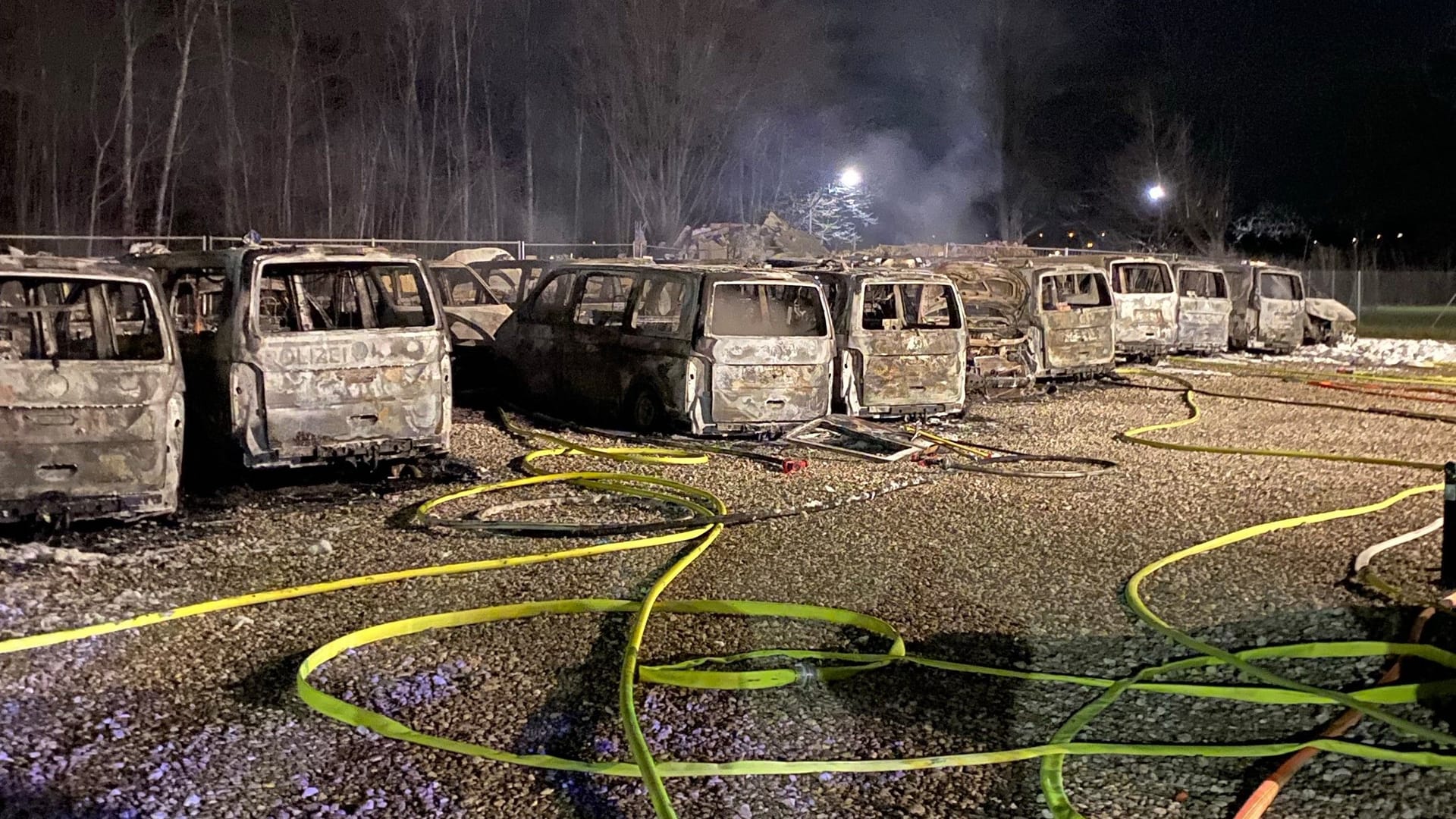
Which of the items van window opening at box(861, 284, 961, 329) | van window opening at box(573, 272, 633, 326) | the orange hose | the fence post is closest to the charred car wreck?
van window opening at box(861, 284, 961, 329)

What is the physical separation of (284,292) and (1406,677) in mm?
8393

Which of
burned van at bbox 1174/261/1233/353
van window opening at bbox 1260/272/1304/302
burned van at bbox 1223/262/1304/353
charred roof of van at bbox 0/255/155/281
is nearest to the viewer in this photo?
charred roof of van at bbox 0/255/155/281

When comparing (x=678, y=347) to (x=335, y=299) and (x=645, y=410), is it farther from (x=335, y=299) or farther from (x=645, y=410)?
(x=335, y=299)

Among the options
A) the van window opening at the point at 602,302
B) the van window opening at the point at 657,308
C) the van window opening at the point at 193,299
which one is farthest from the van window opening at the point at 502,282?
the van window opening at the point at 193,299

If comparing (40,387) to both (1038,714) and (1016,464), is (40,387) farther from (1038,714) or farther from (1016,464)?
(1016,464)

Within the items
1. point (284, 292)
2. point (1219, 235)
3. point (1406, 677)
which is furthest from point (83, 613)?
point (1219, 235)

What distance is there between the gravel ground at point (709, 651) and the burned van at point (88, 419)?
27cm

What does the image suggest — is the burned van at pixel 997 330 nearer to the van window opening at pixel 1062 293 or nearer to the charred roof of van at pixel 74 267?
the van window opening at pixel 1062 293

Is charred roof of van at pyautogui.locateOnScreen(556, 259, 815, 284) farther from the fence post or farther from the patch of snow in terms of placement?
the patch of snow

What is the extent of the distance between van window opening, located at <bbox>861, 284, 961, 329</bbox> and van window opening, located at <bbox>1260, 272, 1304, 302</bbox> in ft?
28.7

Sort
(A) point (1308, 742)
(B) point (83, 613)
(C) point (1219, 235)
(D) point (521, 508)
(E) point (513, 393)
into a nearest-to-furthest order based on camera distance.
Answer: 1. (A) point (1308, 742)
2. (B) point (83, 613)
3. (D) point (521, 508)
4. (E) point (513, 393)
5. (C) point (1219, 235)

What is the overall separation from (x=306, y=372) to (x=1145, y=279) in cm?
1388

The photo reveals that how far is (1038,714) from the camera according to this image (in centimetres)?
447

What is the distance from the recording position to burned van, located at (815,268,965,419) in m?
11.0
